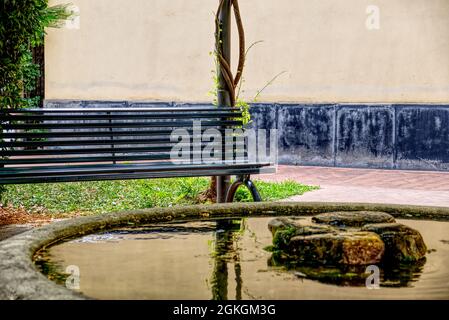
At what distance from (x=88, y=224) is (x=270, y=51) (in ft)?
31.9

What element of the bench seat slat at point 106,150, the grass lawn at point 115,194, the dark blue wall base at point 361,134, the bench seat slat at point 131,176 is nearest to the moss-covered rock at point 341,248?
the bench seat slat at point 131,176

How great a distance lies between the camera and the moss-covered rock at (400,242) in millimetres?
2930

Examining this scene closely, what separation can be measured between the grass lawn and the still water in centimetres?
449

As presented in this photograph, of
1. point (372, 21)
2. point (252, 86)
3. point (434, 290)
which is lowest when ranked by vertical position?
point (434, 290)

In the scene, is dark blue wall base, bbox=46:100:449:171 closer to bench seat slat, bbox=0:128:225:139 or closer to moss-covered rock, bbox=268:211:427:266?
bench seat slat, bbox=0:128:225:139

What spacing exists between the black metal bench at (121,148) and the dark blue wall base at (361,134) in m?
5.42

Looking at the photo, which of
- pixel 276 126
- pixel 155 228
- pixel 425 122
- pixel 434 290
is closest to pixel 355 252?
pixel 434 290

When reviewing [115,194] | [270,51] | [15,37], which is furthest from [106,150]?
[270,51]

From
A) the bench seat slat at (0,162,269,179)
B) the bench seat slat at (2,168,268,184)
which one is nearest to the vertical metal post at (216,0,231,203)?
the bench seat slat at (0,162,269,179)

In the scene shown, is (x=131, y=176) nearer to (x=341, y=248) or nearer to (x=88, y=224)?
(x=88, y=224)

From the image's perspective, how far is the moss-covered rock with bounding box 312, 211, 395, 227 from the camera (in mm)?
3152

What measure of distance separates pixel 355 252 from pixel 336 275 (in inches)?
5.5

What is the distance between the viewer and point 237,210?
12.8ft
